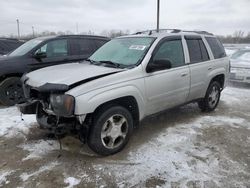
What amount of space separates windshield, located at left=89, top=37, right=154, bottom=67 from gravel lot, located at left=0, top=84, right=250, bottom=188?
4.51ft

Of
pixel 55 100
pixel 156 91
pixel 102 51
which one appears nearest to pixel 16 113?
pixel 102 51

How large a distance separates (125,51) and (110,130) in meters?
1.48

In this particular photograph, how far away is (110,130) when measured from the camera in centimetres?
365

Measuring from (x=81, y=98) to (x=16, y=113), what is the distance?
3099mm

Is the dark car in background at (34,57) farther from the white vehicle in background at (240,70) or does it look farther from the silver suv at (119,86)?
the white vehicle in background at (240,70)

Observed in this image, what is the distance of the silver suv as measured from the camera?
3.29m

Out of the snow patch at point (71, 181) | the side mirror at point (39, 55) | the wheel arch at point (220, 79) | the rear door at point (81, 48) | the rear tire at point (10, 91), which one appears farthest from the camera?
the rear door at point (81, 48)

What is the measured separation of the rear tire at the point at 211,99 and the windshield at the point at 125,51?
6.85 feet

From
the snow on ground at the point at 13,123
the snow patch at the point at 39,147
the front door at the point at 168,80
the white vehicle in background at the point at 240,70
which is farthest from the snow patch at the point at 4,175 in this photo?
the white vehicle in background at the point at 240,70

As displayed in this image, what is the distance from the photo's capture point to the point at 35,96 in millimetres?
3906

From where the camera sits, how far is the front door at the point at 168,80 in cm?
412

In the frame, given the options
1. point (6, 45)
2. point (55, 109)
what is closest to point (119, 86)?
point (55, 109)

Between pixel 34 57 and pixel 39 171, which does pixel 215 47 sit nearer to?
pixel 34 57

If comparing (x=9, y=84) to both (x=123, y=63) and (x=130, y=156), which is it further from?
(x=130, y=156)
